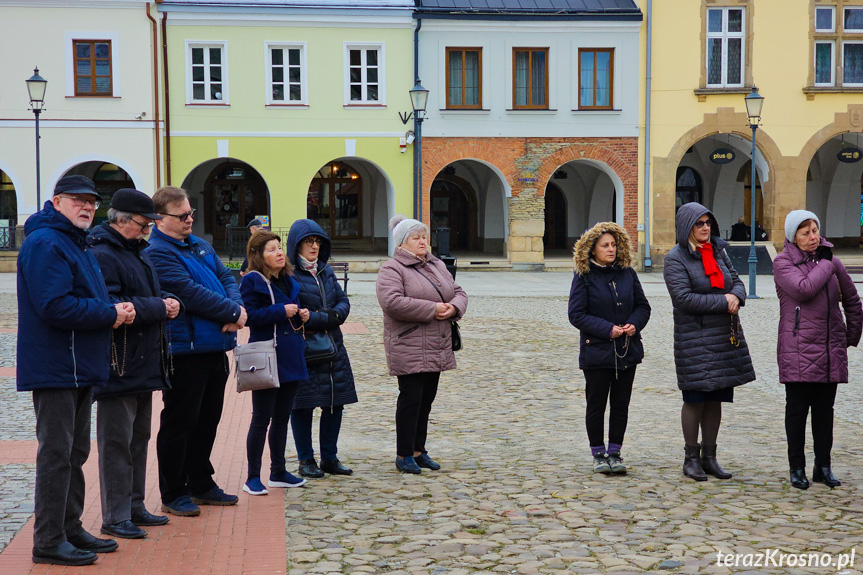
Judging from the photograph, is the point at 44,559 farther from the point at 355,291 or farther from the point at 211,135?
the point at 211,135

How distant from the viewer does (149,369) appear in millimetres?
5332

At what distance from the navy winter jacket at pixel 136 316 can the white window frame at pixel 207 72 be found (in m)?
23.6

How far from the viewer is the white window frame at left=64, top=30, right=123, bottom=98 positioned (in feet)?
89.9

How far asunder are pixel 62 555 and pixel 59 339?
1.02 m

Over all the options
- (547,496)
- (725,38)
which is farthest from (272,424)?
(725,38)

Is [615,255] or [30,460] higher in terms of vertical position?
[615,255]

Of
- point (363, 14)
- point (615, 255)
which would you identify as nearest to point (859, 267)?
point (363, 14)

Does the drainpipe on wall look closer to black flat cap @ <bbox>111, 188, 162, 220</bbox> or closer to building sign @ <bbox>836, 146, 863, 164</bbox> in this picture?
building sign @ <bbox>836, 146, 863, 164</bbox>

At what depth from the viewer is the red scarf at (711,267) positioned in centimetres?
679

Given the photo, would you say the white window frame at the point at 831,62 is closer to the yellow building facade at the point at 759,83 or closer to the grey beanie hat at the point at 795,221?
the yellow building facade at the point at 759,83

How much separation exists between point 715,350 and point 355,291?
52.0 feet

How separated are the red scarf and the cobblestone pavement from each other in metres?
1.29

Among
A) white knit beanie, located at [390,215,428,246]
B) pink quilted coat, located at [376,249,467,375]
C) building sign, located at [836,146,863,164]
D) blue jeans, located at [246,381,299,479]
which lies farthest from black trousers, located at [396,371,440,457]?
building sign, located at [836,146,863,164]

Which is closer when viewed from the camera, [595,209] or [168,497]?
[168,497]
